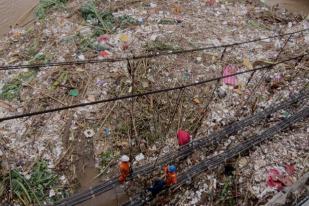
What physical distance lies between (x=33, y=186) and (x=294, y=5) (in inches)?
293

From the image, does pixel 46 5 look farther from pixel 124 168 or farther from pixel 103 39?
pixel 124 168

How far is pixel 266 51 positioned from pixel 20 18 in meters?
5.45

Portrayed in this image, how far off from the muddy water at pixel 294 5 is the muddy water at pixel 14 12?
5.79 m

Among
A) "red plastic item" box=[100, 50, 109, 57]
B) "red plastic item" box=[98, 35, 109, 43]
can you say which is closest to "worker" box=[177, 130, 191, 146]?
"red plastic item" box=[100, 50, 109, 57]

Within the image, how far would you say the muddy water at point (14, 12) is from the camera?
7457mm

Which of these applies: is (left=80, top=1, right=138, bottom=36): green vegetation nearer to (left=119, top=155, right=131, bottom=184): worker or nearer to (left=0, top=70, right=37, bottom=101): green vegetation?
(left=0, top=70, right=37, bottom=101): green vegetation

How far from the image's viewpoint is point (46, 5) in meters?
7.53

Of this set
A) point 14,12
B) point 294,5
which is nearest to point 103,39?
point 14,12

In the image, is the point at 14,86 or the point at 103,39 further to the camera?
the point at 103,39

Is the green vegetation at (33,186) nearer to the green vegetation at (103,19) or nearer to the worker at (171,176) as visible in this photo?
the worker at (171,176)

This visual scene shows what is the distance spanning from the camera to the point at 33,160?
15.3 feet

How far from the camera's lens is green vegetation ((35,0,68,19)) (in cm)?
738

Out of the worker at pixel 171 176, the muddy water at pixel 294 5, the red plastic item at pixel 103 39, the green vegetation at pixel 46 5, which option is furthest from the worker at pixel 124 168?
the muddy water at pixel 294 5

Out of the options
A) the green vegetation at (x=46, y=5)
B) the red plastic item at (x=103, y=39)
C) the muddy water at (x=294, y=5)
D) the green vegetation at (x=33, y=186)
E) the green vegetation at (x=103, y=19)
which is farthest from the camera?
the muddy water at (x=294, y=5)
